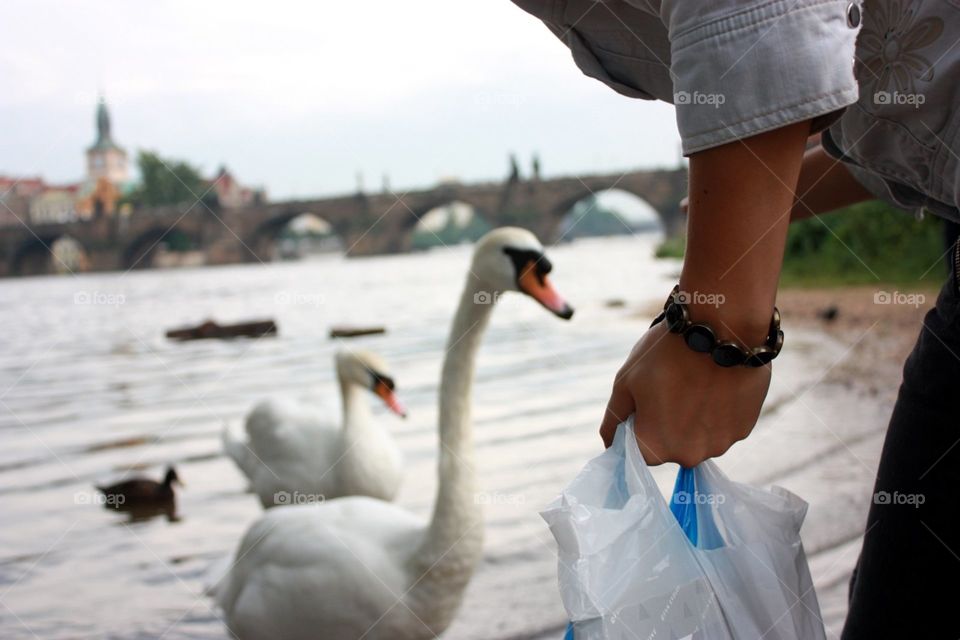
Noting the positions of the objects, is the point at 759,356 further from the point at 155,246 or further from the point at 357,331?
the point at 155,246

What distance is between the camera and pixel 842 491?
372 cm

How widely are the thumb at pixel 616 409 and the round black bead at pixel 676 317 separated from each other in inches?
3.2

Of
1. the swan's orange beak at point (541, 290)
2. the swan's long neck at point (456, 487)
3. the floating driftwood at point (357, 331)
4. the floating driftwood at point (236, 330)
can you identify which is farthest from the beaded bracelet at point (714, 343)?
the floating driftwood at point (236, 330)

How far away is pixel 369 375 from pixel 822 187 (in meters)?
2.91

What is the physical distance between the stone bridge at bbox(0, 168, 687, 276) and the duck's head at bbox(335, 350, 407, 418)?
38.9m

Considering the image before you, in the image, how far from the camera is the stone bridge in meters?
45.6

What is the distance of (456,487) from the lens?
8.34 ft

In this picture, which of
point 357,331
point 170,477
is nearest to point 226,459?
point 170,477

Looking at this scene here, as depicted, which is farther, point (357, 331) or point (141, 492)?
point (357, 331)

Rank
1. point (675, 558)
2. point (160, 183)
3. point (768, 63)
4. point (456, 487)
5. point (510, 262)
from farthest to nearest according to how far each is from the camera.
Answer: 1. point (160, 183)
2. point (510, 262)
3. point (456, 487)
4. point (675, 558)
5. point (768, 63)

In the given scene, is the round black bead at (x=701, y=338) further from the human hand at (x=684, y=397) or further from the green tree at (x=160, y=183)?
the green tree at (x=160, y=183)

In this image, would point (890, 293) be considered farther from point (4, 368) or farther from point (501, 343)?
point (4, 368)

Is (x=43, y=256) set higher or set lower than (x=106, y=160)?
lower

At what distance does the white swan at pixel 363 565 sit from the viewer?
2.43m
